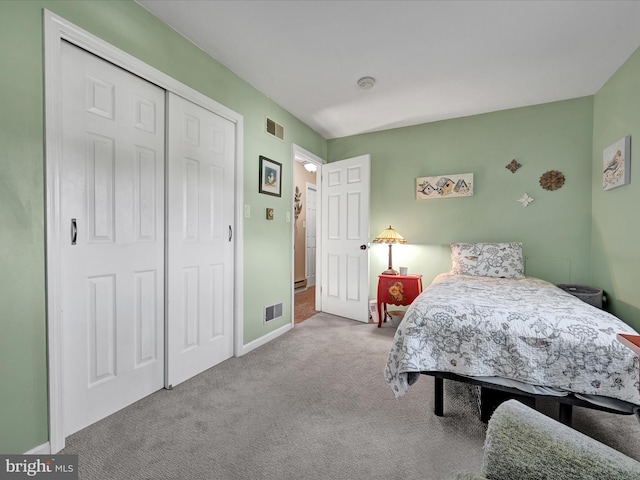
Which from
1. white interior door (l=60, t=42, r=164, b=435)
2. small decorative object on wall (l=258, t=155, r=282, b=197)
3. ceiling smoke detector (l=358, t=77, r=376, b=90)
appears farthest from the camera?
small decorative object on wall (l=258, t=155, r=282, b=197)

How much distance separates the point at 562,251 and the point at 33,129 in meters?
4.36

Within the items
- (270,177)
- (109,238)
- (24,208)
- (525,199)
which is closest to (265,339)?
(270,177)

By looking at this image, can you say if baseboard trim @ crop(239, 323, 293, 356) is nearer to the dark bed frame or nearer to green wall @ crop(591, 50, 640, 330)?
the dark bed frame

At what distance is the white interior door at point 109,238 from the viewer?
5.28 feet

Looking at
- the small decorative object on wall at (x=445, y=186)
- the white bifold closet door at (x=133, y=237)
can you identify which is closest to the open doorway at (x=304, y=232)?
the small decorative object on wall at (x=445, y=186)

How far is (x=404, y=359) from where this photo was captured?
167 cm

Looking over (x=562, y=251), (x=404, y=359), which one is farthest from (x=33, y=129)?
(x=562, y=251)

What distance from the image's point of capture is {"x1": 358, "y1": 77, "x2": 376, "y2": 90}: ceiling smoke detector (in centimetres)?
273

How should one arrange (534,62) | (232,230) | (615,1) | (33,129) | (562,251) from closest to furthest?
(33,129), (615,1), (534,62), (232,230), (562,251)

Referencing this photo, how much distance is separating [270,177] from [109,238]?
1.64 meters

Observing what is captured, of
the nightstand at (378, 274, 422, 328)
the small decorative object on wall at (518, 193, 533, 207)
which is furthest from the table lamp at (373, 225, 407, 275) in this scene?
the small decorative object on wall at (518, 193, 533, 207)

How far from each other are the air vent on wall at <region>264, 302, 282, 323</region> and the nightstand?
3.82ft

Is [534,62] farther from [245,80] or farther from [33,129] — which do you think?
[33,129]

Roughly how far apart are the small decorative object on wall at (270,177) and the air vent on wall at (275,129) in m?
0.29
